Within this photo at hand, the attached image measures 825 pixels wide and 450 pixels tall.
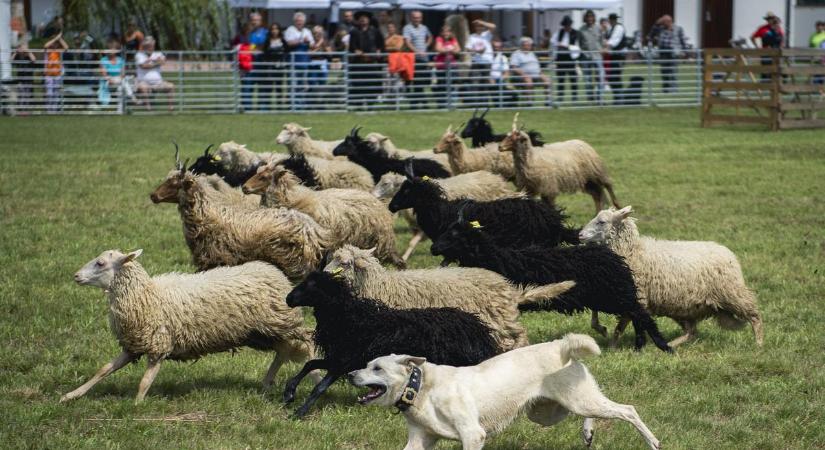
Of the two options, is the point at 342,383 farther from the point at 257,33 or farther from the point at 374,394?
the point at 257,33

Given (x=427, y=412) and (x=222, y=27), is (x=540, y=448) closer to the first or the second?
(x=427, y=412)

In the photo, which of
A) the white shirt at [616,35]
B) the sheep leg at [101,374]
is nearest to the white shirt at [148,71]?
the white shirt at [616,35]

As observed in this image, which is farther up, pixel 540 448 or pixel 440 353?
pixel 440 353

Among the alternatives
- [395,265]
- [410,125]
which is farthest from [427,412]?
[410,125]

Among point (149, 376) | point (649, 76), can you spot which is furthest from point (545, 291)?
point (649, 76)

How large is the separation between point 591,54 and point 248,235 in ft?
66.9

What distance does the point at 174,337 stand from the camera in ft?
21.8

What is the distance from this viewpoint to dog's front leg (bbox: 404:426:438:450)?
5146mm

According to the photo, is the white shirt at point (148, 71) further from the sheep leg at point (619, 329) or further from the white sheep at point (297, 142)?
the sheep leg at point (619, 329)

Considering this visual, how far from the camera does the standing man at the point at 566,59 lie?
92.2ft

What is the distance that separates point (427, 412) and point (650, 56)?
25116mm

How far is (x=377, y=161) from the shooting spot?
12773 millimetres

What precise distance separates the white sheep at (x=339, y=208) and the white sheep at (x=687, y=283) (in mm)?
2524

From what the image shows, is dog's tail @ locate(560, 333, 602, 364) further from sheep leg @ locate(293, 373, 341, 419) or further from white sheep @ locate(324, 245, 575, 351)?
sheep leg @ locate(293, 373, 341, 419)
